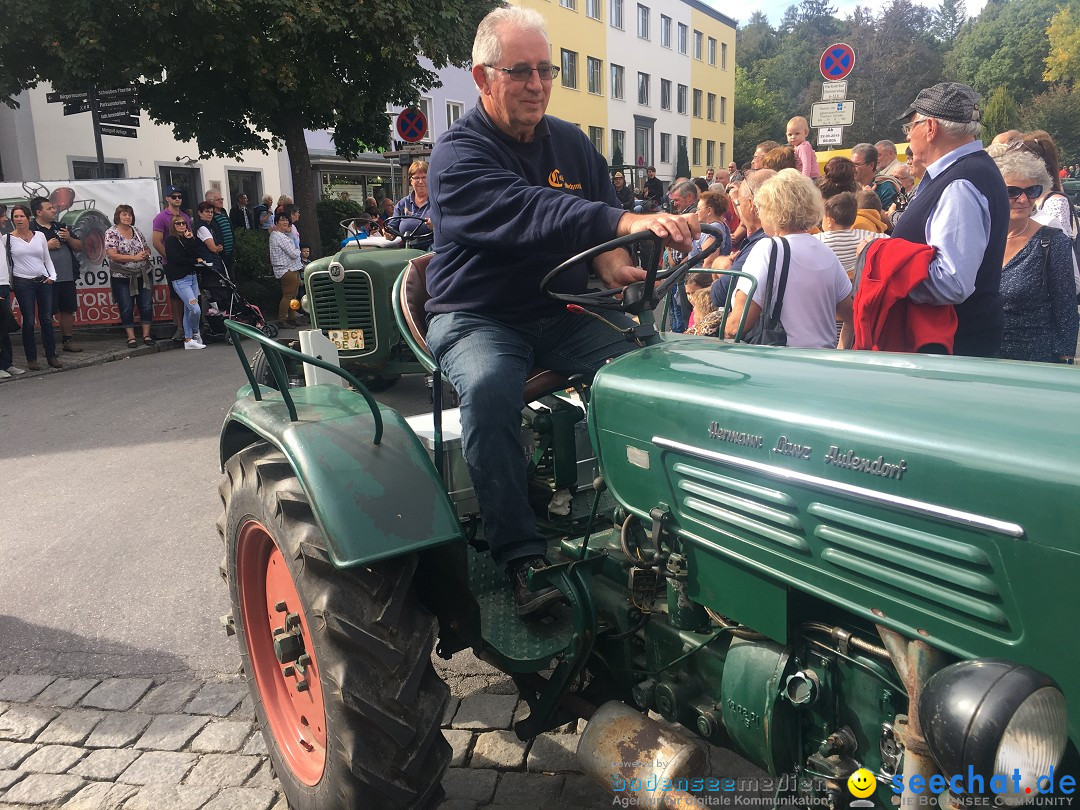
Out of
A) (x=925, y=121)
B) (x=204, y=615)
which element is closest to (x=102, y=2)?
(x=204, y=615)

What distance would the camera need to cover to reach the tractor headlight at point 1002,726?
119 cm

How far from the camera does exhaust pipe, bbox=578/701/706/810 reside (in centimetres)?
192

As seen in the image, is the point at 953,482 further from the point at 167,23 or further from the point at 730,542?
the point at 167,23

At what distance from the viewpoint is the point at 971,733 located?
47.1 inches

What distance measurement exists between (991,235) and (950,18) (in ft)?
355

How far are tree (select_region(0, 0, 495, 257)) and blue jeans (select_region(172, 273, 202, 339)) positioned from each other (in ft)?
11.5

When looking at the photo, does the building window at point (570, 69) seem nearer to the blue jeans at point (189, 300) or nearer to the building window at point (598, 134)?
the building window at point (598, 134)

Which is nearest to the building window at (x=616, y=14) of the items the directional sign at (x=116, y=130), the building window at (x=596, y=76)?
the building window at (x=596, y=76)

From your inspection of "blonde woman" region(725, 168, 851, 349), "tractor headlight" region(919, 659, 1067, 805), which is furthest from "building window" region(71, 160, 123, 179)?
"tractor headlight" region(919, 659, 1067, 805)

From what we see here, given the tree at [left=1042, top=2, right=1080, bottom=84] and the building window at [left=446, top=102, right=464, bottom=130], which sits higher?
the tree at [left=1042, top=2, right=1080, bottom=84]

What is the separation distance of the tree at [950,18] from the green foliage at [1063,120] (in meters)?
44.3

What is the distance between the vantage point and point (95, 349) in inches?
423

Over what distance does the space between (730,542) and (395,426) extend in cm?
106

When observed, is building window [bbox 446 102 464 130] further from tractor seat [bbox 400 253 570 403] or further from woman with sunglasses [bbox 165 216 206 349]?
tractor seat [bbox 400 253 570 403]
